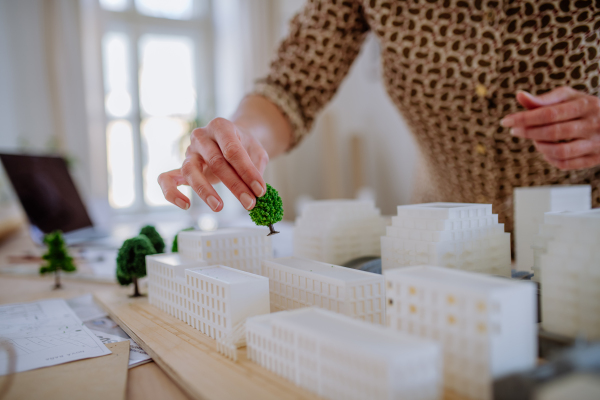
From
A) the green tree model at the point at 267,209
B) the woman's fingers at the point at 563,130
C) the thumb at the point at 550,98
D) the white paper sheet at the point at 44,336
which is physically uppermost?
the thumb at the point at 550,98

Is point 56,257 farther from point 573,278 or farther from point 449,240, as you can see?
point 573,278

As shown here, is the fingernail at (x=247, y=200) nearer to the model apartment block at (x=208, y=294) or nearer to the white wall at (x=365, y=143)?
the model apartment block at (x=208, y=294)

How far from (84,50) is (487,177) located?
391 cm

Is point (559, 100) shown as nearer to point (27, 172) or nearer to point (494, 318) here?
point (494, 318)

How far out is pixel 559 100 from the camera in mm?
1030

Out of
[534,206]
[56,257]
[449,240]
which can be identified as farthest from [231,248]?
[534,206]

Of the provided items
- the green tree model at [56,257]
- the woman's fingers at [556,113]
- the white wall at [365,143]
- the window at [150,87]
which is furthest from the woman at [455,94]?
the window at [150,87]

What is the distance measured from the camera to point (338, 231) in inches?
51.6

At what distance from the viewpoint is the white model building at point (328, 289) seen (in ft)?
2.66

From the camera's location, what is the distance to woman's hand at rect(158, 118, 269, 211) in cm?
96

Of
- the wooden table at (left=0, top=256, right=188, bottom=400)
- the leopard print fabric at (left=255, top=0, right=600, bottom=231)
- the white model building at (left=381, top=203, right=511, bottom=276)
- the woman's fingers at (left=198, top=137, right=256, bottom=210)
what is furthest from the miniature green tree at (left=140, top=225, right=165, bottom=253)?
the white model building at (left=381, top=203, right=511, bottom=276)

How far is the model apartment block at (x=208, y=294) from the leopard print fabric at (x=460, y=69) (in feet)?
2.41

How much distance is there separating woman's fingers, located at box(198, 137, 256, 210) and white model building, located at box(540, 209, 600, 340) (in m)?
0.58

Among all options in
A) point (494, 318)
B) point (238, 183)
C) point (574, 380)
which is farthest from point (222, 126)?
point (574, 380)
